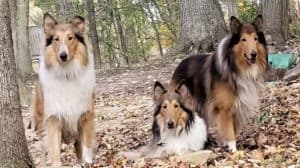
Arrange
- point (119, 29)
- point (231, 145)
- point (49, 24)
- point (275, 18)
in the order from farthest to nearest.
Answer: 1. point (119, 29)
2. point (275, 18)
3. point (231, 145)
4. point (49, 24)

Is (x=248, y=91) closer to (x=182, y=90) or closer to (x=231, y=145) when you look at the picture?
(x=231, y=145)

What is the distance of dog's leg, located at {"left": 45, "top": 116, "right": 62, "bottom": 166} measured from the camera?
6.74m

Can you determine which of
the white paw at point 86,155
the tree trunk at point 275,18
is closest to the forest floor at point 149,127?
the white paw at point 86,155

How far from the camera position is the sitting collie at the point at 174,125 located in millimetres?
7156

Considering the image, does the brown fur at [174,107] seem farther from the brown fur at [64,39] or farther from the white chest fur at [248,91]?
the brown fur at [64,39]

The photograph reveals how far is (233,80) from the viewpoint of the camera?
739cm

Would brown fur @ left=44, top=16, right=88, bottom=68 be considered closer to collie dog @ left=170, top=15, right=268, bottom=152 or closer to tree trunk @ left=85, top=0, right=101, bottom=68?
collie dog @ left=170, top=15, right=268, bottom=152

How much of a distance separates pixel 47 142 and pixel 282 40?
9.34m

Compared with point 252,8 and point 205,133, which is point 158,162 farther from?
point 252,8

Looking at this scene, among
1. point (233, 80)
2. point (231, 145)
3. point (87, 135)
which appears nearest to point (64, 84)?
point (87, 135)

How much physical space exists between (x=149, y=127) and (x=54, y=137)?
2796mm

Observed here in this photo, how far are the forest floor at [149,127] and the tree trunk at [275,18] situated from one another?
2914 millimetres

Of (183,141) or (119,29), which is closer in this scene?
(183,141)

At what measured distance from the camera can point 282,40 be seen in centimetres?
1478
